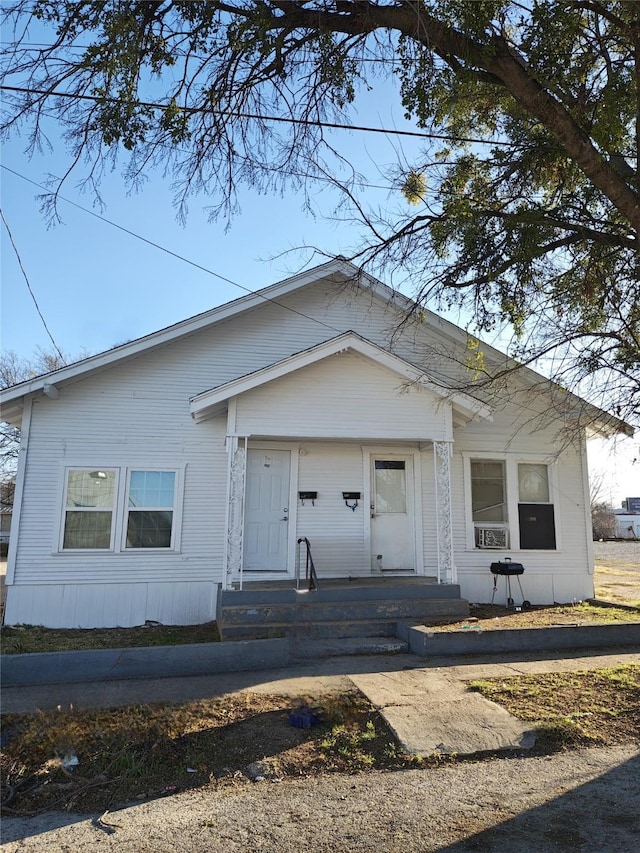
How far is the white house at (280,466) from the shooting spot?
10031mm

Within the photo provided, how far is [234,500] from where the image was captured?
9797mm

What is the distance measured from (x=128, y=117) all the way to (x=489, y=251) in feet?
15.5

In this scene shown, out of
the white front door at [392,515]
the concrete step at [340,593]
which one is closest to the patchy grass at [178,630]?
the concrete step at [340,593]

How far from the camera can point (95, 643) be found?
336 inches

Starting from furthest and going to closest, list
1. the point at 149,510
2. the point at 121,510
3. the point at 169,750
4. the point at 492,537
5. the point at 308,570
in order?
the point at 492,537, the point at 149,510, the point at 121,510, the point at 308,570, the point at 169,750

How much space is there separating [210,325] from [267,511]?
359 centimetres

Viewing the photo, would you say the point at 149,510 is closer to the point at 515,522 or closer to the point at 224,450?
the point at 224,450

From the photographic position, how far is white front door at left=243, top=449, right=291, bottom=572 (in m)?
10.8

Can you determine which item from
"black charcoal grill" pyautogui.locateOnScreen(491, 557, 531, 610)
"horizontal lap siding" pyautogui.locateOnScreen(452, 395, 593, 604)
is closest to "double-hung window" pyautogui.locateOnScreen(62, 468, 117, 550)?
"horizontal lap siding" pyautogui.locateOnScreen(452, 395, 593, 604)

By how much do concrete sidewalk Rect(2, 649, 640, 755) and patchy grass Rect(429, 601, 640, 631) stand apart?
931 mm

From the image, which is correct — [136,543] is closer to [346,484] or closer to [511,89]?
[346,484]

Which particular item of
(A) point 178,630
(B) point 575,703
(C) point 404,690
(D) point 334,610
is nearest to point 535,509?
(D) point 334,610

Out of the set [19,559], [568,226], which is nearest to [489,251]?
[568,226]

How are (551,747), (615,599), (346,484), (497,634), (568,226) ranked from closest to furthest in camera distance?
(551,747), (568,226), (497,634), (346,484), (615,599)
